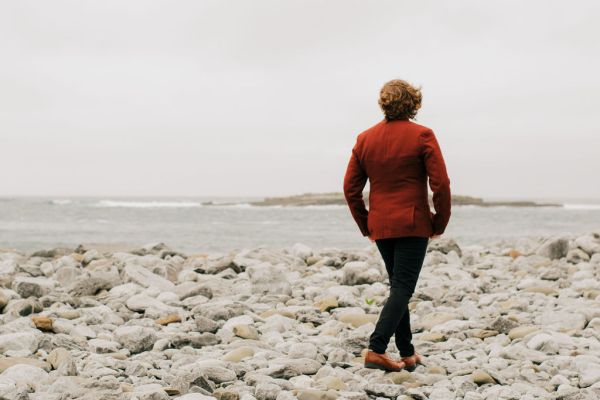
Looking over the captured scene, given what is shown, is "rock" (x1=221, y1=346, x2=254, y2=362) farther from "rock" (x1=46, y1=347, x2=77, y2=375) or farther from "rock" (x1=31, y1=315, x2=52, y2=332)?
"rock" (x1=31, y1=315, x2=52, y2=332)

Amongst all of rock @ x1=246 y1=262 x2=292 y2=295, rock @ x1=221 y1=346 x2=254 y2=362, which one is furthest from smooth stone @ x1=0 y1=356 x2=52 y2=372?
rock @ x1=246 y1=262 x2=292 y2=295

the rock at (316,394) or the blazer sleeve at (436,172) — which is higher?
the blazer sleeve at (436,172)

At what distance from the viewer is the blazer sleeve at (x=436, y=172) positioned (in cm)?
413

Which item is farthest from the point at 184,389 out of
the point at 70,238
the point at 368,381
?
the point at 70,238

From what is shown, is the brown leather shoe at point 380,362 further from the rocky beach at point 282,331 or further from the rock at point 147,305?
the rock at point 147,305

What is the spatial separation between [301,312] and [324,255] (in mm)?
3990

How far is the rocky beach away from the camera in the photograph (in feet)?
13.4

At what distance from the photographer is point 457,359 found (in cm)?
495

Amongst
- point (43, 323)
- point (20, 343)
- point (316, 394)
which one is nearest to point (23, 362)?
point (20, 343)

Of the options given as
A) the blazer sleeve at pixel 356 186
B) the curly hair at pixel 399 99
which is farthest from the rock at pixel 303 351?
the curly hair at pixel 399 99

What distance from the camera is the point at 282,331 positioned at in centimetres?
578

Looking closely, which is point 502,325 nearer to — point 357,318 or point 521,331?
point 521,331

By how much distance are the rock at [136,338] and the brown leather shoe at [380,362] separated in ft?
6.03

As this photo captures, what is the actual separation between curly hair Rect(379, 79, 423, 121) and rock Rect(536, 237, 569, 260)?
7.30 meters
